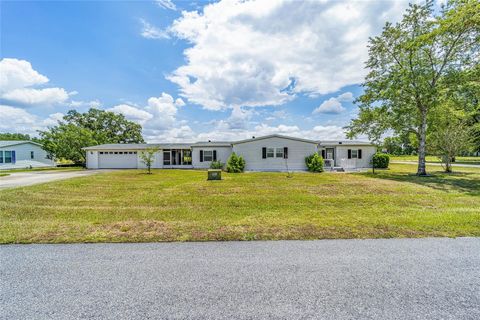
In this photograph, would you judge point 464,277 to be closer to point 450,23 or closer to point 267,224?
point 267,224

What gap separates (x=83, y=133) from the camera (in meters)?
27.8

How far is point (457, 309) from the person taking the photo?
230 cm

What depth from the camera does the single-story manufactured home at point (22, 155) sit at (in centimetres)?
2248

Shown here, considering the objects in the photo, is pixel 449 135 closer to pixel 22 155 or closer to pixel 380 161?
pixel 380 161

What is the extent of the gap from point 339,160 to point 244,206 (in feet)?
60.5

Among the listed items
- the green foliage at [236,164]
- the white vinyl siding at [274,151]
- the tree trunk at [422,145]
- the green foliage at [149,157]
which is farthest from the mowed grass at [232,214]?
the white vinyl siding at [274,151]

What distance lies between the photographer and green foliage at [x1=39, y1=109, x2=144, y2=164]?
2595 cm

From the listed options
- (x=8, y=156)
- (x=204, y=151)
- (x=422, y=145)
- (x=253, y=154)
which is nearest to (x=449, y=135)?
(x=422, y=145)

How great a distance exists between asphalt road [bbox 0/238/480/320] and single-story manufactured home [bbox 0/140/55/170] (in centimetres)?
2769

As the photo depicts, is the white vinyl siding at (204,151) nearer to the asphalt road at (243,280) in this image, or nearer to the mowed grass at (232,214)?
the mowed grass at (232,214)

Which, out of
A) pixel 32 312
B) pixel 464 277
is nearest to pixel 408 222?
pixel 464 277

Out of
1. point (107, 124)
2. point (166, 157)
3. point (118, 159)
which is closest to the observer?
point (118, 159)

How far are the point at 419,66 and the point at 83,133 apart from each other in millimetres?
35746

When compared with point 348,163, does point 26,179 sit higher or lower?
lower
